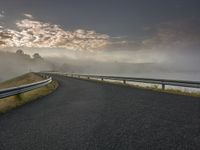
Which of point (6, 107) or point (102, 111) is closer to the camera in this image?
point (102, 111)

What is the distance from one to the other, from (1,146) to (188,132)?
427 cm

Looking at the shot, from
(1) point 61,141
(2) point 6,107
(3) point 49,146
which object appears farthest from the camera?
(2) point 6,107

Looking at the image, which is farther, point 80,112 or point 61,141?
point 80,112

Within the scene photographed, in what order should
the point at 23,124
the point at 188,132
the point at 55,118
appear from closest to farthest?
the point at 188,132 → the point at 23,124 → the point at 55,118

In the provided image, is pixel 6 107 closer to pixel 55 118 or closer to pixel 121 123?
pixel 55 118

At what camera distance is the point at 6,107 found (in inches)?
445

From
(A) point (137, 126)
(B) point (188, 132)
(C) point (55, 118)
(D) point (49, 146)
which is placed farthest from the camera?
(C) point (55, 118)

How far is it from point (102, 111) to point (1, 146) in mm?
4498

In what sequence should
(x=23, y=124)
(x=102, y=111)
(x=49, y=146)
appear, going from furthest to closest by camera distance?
(x=102, y=111), (x=23, y=124), (x=49, y=146)

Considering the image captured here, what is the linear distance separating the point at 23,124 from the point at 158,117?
4151 mm

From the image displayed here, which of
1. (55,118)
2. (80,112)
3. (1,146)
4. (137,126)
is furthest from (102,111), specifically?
(1,146)

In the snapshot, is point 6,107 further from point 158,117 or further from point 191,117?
point 191,117

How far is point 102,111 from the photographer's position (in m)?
9.26

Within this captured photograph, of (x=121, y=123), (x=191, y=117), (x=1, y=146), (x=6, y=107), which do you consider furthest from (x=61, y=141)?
(x=6, y=107)
